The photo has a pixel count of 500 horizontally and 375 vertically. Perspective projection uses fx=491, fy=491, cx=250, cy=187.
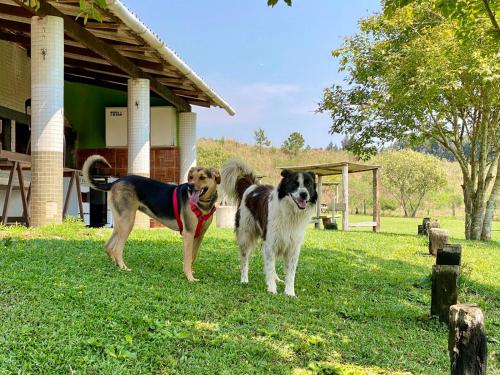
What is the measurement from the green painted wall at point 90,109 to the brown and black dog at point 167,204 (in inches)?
388

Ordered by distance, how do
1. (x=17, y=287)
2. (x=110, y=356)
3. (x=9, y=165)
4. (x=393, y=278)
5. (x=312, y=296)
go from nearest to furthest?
(x=110, y=356), (x=17, y=287), (x=312, y=296), (x=393, y=278), (x=9, y=165)

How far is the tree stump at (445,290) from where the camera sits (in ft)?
14.7

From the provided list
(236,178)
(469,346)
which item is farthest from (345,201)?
(469,346)

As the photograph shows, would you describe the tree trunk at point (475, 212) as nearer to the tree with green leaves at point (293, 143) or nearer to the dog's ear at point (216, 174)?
the dog's ear at point (216, 174)

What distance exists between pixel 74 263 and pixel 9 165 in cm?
467

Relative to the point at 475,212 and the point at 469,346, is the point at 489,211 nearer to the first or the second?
the point at 475,212

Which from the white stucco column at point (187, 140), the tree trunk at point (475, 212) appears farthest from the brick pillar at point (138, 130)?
the tree trunk at point (475, 212)

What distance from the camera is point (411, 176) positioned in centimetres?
4012

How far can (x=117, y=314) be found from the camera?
11.5 ft

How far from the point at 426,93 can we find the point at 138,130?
7182 mm

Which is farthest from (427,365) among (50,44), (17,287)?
(50,44)

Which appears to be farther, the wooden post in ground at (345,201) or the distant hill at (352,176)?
the distant hill at (352,176)

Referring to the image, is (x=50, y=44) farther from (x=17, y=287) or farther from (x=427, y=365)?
(x=427, y=365)

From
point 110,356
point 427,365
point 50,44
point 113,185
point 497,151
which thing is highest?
point 50,44
